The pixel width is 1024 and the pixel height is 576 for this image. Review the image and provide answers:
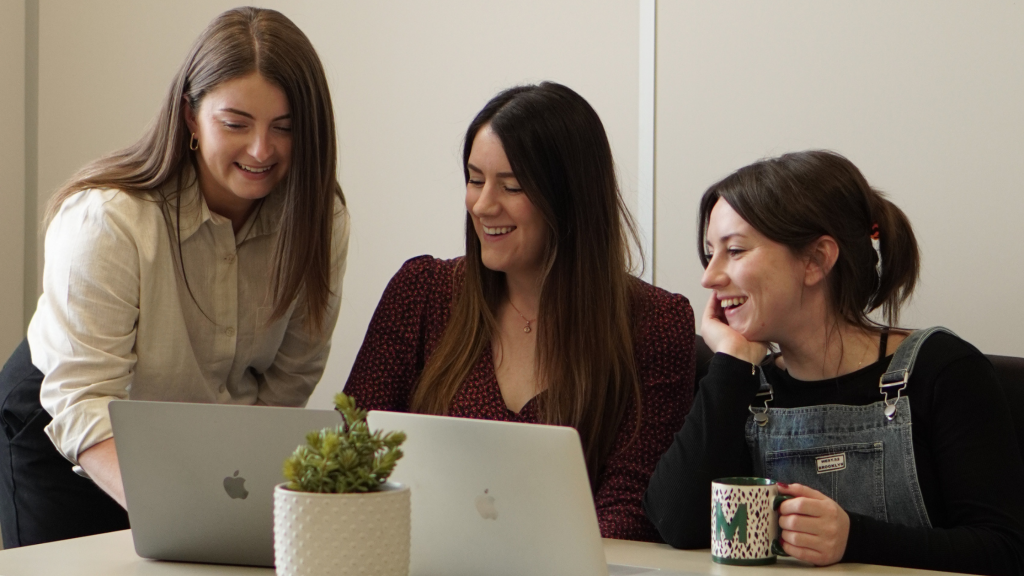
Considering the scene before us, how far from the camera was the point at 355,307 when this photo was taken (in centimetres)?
289

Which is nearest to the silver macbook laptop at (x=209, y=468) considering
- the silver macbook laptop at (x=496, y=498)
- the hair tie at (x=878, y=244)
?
the silver macbook laptop at (x=496, y=498)

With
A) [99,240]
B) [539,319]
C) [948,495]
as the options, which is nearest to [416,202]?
[539,319]

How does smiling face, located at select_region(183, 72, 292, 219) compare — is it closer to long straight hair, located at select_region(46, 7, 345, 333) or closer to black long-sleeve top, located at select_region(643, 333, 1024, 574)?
long straight hair, located at select_region(46, 7, 345, 333)

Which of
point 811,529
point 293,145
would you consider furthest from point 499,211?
point 811,529

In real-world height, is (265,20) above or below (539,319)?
above

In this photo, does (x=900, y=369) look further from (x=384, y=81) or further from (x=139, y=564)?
(x=384, y=81)

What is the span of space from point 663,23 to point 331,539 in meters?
1.70

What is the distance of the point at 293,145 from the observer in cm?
175

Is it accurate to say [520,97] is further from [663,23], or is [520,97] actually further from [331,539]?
[331,539]

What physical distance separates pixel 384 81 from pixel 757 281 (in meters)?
1.50

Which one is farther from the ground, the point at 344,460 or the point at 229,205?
the point at 229,205

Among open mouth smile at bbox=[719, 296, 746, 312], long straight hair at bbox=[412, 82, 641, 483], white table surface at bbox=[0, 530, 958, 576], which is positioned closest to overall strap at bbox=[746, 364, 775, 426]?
open mouth smile at bbox=[719, 296, 746, 312]

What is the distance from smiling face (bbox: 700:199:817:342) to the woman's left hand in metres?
0.41

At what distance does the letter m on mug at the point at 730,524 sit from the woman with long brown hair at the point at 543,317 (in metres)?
0.47
